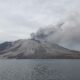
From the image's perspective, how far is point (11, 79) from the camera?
82812 mm

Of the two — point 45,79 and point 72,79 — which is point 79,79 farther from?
point 45,79

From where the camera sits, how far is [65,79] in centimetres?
7975

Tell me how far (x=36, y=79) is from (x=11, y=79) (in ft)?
36.8

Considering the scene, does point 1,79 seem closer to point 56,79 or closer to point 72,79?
point 56,79

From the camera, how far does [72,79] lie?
79750mm

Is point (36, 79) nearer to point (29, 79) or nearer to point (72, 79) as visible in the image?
point (29, 79)

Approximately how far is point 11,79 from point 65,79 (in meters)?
24.0

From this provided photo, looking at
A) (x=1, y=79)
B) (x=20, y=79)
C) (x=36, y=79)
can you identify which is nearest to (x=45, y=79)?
(x=36, y=79)

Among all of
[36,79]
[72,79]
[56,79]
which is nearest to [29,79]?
[36,79]

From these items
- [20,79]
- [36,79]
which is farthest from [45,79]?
[20,79]

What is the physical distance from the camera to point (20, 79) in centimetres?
8162

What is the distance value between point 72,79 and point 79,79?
2970mm

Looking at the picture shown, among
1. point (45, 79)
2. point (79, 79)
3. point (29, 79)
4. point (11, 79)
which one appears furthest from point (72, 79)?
point (11, 79)

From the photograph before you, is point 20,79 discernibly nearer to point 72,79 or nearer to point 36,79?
point 36,79
